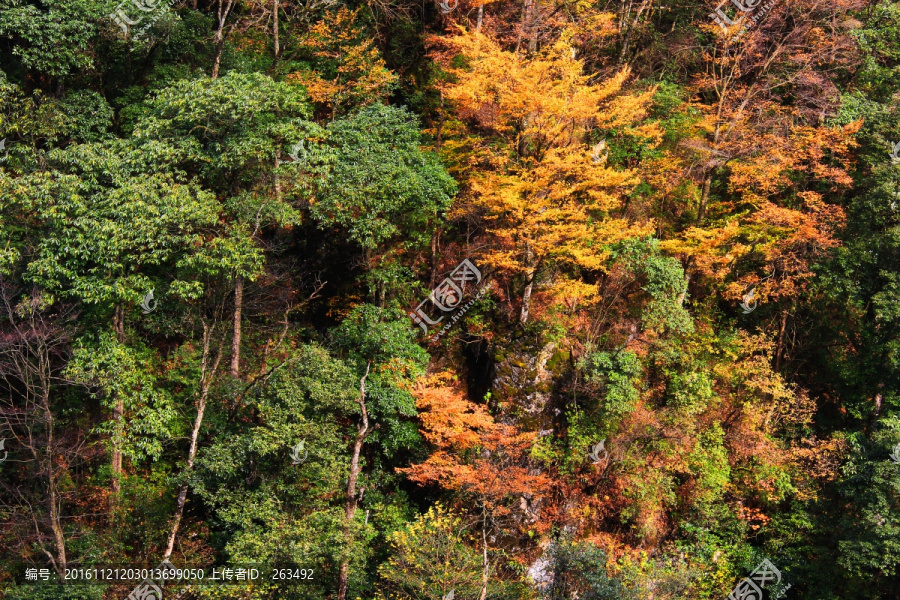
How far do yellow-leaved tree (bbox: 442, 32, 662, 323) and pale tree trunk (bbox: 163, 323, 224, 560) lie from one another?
7.44m

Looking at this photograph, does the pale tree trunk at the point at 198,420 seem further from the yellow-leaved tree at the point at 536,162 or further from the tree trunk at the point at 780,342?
the tree trunk at the point at 780,342

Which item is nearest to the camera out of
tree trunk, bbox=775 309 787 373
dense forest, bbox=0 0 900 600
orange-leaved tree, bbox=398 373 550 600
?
dense forest, bbox=0 0 900 600

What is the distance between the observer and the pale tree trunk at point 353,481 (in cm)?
1791

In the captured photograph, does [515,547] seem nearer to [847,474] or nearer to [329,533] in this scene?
[329,533]

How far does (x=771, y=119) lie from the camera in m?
25.5

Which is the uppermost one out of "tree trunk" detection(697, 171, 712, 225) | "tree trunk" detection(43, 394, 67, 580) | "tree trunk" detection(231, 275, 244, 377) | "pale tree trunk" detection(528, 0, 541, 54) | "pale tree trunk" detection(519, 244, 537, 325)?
"pale tree trunk" detection(528, 0, 541, 54)

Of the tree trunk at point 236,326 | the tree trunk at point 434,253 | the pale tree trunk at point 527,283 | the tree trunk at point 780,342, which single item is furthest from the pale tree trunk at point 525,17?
the tree trunk at point 780,342

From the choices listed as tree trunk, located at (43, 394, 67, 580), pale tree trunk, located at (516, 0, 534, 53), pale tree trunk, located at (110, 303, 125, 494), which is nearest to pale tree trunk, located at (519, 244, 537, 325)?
pale tree trunk, located at (516, 0, 534, 53)

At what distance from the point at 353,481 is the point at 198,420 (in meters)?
4.06

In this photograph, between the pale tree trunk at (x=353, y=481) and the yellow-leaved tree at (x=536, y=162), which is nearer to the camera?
the pale tree trunk at (x=353, y=481)

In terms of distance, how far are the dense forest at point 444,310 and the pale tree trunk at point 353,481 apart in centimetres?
13

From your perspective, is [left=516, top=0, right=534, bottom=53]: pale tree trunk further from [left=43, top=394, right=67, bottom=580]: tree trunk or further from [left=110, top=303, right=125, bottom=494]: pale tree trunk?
[left=43, top=394, right=67, bottom=580]: tree trunk

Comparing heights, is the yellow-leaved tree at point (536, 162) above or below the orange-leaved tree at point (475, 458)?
above

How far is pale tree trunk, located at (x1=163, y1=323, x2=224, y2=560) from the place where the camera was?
61.8ft
